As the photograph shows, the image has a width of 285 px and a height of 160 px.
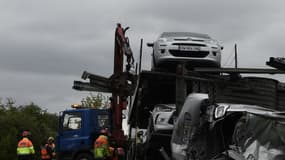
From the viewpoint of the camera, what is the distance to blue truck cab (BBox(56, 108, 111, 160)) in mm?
16391

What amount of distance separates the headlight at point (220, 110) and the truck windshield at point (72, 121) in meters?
10.5

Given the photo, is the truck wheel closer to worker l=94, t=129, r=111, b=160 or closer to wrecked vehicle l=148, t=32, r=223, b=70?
worker l=94, t=129, r=111, b=160

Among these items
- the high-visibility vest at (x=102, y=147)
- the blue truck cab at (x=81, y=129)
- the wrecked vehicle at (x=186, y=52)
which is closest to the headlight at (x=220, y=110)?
the wrecked vehicle at (x=186, y=52)

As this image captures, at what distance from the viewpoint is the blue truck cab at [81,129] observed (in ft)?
53.8

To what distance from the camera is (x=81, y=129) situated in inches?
650

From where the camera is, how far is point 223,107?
6305 millimetres

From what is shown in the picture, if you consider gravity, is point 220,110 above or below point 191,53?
below

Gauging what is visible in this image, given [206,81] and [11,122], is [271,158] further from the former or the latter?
[11,122]

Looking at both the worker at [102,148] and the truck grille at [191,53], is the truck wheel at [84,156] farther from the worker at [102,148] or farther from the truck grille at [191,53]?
the truck grille at [191,53]

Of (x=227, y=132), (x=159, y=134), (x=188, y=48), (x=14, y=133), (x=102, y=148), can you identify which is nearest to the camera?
(x=227, y=132)

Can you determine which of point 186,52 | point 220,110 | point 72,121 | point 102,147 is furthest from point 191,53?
point 220,110

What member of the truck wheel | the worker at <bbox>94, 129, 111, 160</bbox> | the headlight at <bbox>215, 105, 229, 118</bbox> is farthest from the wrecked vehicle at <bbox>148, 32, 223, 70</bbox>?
the headlight at <bbox>215, 105, 229, 118</bbox>

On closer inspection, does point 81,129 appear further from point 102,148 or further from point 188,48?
point 188,48

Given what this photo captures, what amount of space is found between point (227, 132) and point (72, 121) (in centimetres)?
1111
